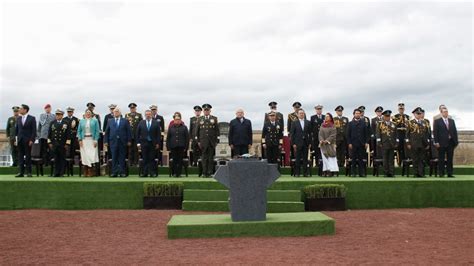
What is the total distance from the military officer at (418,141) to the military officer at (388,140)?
16.8 inches

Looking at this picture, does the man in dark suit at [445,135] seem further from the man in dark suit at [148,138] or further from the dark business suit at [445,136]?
the man in dark suit at [148,138]

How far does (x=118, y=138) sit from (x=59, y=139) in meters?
1.72

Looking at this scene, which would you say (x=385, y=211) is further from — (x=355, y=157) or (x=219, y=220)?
(x=219, y=220)

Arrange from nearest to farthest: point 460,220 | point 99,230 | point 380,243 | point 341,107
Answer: point 380,243 → point 99,230 → point 460,220 → point 341,107

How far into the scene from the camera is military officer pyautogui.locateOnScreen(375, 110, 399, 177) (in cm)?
1552

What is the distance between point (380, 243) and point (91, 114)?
32.4ft

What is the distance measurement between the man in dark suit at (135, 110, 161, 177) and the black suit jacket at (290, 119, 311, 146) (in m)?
3.78

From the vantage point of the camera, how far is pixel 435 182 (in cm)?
1338

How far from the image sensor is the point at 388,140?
50.9 feet

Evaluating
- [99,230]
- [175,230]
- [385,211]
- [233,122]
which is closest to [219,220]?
[175,230]

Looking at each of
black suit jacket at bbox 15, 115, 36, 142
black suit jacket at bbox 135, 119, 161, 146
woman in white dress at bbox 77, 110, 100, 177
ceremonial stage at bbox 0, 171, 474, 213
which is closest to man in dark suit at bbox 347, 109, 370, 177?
ceremonial stage at bbox 0, 171, 474, 213

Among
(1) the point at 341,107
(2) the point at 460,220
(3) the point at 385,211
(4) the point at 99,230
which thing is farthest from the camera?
(1) the point at 341,107

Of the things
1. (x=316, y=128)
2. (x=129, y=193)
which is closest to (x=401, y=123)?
(x=316, y=128)

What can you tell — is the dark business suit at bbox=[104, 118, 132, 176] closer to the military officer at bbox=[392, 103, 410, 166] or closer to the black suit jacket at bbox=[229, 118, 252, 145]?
the black suit jacket at bbox=[229, 118, 252, 145]
